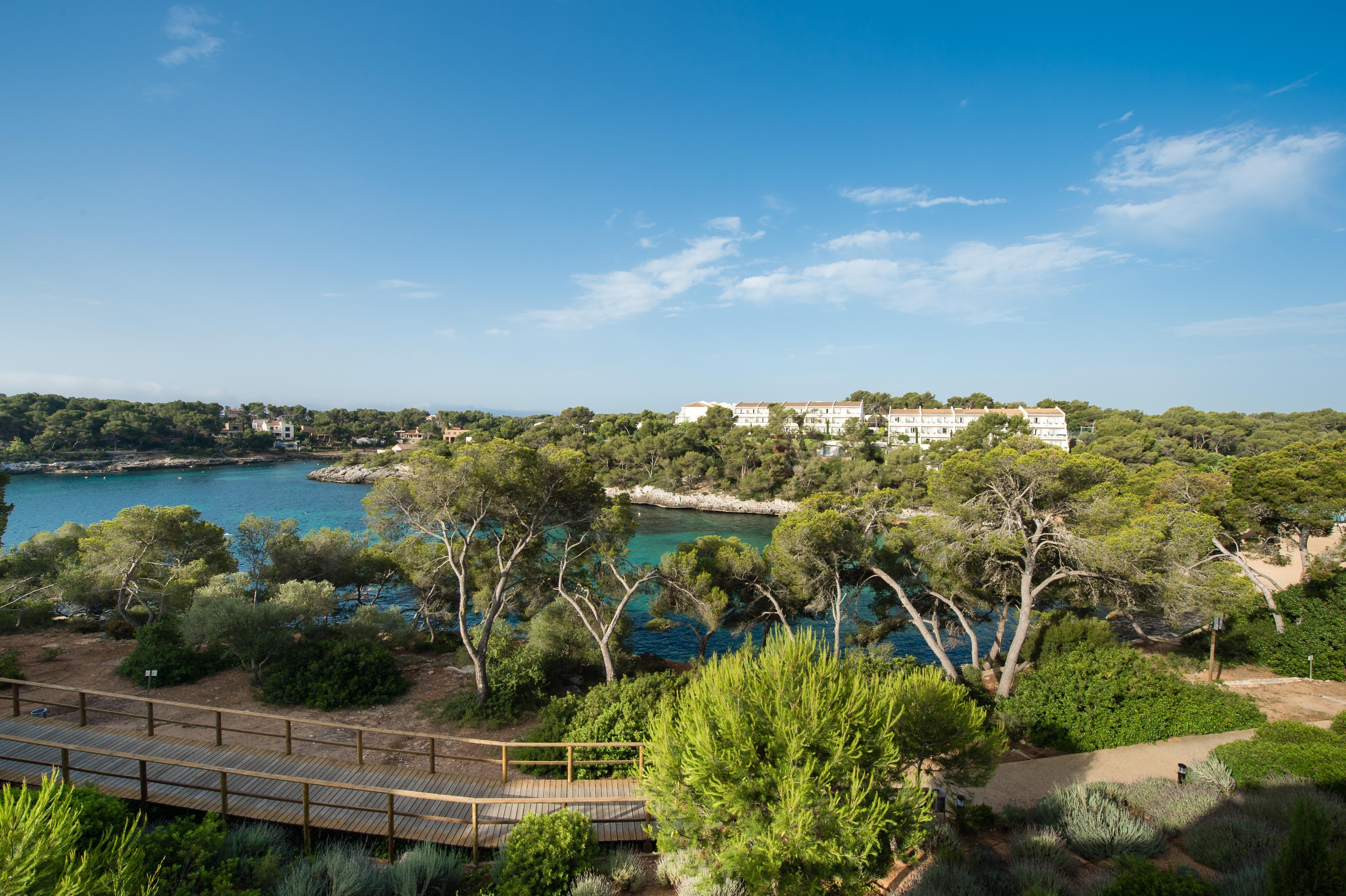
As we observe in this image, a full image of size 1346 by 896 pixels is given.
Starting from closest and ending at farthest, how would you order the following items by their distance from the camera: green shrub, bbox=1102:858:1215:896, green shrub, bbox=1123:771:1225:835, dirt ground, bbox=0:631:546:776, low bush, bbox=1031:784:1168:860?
green shrub, bbox=1102:858:1215:896, low bush, bbox=1031:784:1168:860, green shrub, bbox=1123:771:1225:835, dirt ground, bbox=0:631:546:776

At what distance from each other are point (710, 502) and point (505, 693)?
Result: 143 ft

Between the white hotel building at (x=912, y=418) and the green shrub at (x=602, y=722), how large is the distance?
183 feet

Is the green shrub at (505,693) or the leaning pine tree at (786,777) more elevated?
the leaning pine tree at (786,777)

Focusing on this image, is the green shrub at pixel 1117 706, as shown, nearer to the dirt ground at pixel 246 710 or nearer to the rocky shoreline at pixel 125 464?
the dirt ground at pixel 246 710

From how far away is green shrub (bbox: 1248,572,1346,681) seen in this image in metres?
14.4

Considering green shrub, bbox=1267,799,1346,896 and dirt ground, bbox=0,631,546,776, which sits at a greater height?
green shrub, bbox=1267,799,1346,896

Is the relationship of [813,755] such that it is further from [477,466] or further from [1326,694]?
[1326,694]

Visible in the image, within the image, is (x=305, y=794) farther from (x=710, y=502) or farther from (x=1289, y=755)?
(x=710, y=502)

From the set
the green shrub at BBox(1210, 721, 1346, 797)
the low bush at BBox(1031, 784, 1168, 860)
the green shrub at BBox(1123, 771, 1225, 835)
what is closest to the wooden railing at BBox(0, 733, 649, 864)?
the low bush at BBox(1031, 784, 1168, 860)

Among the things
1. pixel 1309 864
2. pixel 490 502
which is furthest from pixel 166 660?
pixel 1309 864

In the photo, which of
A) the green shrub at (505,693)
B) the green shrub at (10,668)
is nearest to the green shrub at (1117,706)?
the green shrub at (505,693)

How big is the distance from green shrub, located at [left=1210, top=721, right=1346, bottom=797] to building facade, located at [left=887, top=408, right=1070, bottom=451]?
61.2 metres

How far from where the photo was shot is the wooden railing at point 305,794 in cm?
629

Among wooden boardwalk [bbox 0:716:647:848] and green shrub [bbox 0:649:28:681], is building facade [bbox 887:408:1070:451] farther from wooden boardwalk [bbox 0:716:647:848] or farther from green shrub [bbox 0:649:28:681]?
green shrub [bbox 0:649:28:681]
